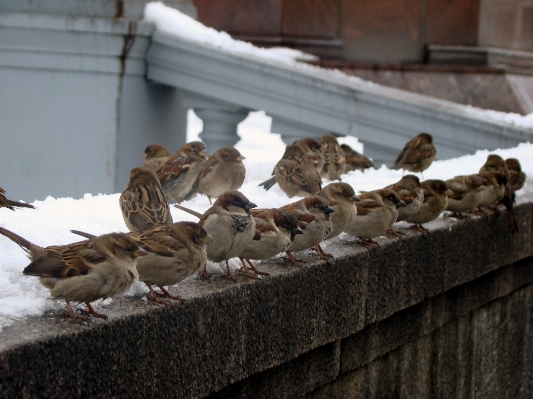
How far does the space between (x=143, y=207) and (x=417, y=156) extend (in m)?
4.10

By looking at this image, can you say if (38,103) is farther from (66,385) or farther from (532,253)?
(66,385)

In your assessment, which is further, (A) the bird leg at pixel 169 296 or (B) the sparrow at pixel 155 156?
(B) the sparrow at pixel 155 156

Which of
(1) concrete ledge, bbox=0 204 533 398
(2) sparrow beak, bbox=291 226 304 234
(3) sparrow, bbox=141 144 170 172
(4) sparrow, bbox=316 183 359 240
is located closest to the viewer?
(1) concrete ledge, bbox=0 204 533 398

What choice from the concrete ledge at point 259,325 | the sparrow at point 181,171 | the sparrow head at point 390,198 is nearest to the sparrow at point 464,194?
the concrete ledge at point 259,325

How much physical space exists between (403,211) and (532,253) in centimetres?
199

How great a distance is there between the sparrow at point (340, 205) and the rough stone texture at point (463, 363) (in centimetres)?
78

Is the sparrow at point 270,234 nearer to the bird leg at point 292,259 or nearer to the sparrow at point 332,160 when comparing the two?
the bird leg at point 292,259

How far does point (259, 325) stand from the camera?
12.9ft

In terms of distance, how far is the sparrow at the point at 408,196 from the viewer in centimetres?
557

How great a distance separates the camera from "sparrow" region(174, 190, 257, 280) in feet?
13.0

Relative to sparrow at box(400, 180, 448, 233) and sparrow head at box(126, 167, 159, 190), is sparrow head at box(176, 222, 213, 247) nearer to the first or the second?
sparrow head at box(126, 167, 159, 190)

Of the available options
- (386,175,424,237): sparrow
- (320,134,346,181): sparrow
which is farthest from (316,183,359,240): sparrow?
(320,134,346,181): sparrow

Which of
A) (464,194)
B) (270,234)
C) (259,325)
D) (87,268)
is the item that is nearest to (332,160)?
(464,194)

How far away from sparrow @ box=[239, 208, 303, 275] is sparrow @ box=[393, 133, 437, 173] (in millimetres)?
3963
